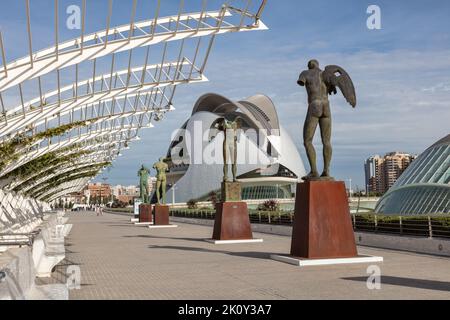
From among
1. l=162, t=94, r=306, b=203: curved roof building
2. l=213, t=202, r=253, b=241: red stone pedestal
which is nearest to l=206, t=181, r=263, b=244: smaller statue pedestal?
l=213, t=202, r=253, b=241: red stone pedestal

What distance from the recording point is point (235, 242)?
1989 cm

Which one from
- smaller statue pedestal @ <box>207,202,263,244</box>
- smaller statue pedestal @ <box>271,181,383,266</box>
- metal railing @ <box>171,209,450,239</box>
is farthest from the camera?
smaller statue pedestal @ <box>207,202,263,244</box>

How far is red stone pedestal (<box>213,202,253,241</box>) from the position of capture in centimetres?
2006

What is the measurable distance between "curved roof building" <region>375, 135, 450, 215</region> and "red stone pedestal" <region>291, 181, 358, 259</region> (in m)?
17.2

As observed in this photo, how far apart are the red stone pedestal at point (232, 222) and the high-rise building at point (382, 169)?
444 feet

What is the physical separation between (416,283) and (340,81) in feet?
17.8

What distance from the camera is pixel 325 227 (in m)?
12.9

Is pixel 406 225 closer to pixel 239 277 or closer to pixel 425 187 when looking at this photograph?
pixel 239 277

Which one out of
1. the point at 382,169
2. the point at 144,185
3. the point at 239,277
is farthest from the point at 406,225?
the point at 382,169

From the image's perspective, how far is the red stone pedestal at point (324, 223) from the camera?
506 inches

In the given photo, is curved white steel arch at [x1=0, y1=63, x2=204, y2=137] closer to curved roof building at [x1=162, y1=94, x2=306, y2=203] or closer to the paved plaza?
the paved plaza
